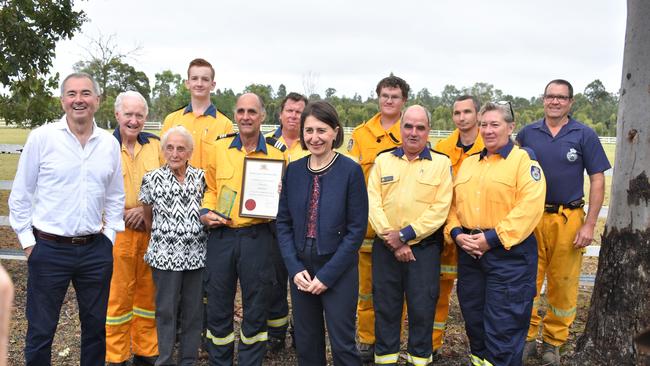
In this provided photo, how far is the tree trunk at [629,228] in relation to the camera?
4.13 m

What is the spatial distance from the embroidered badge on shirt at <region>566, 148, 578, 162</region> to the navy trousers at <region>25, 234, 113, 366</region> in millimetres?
3842

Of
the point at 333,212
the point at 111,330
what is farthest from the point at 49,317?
the point at 333,212

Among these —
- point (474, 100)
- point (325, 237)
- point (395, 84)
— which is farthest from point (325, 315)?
point (474, 100)

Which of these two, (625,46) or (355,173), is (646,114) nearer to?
(625,46)

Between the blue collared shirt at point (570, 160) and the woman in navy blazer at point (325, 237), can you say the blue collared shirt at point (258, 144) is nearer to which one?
the woman in navy blazer at point (325, 237)

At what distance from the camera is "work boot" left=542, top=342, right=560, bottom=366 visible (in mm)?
5033

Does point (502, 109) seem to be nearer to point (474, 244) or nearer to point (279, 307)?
point (474, 244)

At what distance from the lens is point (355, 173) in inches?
153

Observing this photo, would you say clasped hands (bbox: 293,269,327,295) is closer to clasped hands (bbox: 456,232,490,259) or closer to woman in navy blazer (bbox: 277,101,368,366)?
woman in navy blazer (bbox: 277,101,368,366)

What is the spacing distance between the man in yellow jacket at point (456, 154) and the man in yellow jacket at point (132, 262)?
254 cm

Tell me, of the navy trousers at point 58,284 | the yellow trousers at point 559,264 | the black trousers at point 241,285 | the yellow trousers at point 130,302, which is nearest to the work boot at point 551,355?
the yellow trousers at point 559,264

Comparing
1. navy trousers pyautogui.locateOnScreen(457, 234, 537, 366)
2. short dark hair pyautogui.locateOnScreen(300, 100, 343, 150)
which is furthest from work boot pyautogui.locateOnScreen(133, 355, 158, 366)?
navy trousers pyautogui.locateOnScreen(457, 234, 537, 366)

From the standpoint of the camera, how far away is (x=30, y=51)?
7477 mm

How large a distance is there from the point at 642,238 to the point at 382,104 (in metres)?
2.47
